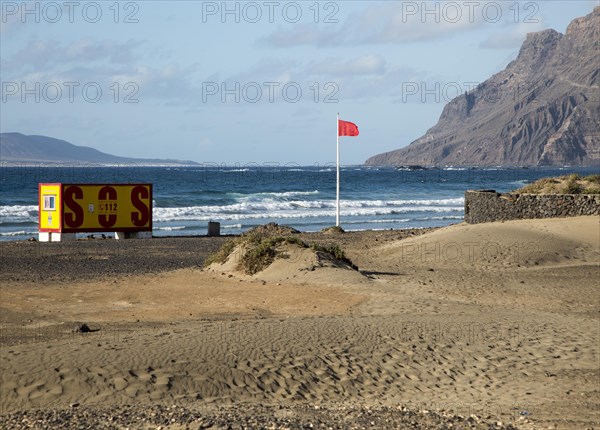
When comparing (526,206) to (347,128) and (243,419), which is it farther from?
(243,419)

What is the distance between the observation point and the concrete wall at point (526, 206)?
90.3ft

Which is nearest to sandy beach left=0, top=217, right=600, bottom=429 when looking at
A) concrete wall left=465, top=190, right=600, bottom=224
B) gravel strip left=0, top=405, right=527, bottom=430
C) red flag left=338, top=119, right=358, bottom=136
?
gravel strip left=0, top=405, right=527, bottom=430

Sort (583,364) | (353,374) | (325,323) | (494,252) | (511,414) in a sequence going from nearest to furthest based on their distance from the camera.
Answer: (511,414), (353,374), (583,364), (325,323), (494,252)

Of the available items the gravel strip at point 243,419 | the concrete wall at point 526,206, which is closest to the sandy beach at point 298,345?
the gravel strip at point 243,419

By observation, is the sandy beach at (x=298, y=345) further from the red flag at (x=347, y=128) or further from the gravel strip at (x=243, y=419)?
the red flag at (x=347, y=128)

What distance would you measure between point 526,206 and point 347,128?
364 inches

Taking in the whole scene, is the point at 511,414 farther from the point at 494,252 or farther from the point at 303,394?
the point at 494,252

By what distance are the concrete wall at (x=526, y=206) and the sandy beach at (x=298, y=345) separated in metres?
6.24

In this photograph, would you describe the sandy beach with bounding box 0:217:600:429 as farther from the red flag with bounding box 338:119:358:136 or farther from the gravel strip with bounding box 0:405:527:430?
the red flag with bounding box 338:119:358:136

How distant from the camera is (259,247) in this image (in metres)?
19.5

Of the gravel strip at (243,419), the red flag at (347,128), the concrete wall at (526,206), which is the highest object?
the red flag at (347,128)

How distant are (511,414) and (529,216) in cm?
1971

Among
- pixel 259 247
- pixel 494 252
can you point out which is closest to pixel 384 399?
pixel 259 247

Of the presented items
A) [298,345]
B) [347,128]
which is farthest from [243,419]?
[347,128]
